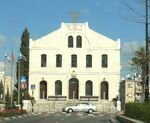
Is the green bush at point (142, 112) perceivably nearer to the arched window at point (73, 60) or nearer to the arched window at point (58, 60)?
the arched window at point (73, 60)

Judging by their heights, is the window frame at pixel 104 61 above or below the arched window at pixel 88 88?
above

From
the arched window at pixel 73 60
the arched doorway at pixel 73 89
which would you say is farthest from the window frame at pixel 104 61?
the arched doorway at pixel 73 89

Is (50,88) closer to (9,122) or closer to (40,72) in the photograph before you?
(40,72)

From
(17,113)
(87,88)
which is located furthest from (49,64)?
(17,113)

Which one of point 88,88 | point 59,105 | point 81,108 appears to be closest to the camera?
point 81,108

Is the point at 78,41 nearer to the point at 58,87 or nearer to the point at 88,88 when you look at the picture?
the point at 88,88

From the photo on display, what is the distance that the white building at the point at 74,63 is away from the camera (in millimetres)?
81438

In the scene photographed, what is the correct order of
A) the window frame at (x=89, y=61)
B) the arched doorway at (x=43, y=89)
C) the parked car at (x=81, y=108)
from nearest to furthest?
the parked car at (x=81, y=108)
the arched doorway at (x=43, y=89)
the window frame at (x=89, y=61)

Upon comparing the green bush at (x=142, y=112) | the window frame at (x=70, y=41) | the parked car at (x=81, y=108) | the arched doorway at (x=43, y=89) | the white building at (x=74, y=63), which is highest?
the window frame at (x=70, y=41)

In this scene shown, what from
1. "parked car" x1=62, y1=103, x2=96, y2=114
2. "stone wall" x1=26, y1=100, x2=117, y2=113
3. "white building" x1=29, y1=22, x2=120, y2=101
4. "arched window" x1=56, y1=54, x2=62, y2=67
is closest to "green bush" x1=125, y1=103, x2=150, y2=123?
"parked car" x1=62, y1=103, x2=96, y2=114

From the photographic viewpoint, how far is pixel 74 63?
8238cm

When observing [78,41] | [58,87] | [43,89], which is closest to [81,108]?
[58,87]

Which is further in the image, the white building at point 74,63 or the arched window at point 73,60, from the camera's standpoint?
the arched window at point 73,60

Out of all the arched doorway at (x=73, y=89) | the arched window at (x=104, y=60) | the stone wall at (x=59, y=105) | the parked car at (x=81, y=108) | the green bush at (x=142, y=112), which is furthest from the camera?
the arched window at (x=104, y=60)
